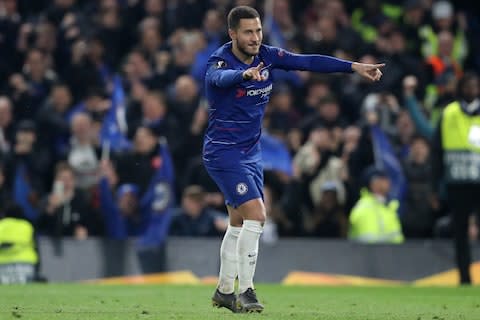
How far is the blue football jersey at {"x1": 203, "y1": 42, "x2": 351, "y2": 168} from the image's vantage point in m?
10.1

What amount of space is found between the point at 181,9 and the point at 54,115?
3026 millimetres

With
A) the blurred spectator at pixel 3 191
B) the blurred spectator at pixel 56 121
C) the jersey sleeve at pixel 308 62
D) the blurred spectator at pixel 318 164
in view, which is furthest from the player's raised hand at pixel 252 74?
the blurred spectator at pixel 56 121

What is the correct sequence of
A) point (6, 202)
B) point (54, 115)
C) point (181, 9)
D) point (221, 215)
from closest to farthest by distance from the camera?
point (6, 202), point (221, 215), point (54, 115), point (181, 9)

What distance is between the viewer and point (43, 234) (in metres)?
16.7

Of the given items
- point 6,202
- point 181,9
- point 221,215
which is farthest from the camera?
point 181,9

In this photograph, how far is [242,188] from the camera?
10.1m

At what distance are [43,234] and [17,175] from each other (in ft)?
3.31

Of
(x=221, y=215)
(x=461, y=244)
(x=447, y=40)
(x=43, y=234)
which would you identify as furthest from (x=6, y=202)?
(x=447, y=40)

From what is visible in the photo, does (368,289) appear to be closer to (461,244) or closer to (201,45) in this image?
(461,244)

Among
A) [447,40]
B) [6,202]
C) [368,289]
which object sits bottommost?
[368,289]

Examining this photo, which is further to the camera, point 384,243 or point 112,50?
point 112,50

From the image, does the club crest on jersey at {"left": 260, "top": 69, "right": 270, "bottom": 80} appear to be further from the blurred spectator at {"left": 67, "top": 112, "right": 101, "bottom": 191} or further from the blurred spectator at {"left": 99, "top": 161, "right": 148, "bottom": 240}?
the blurred spectator at {"left": 67, "top": 112, "right": 101, "bottom": 191}

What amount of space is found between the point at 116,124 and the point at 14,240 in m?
3.44

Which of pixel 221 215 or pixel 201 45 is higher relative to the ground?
pixel 201 45
